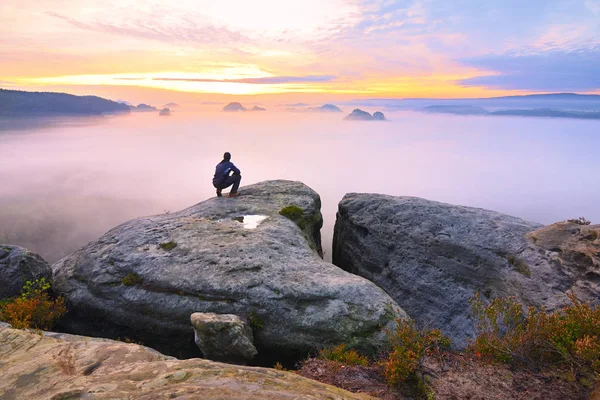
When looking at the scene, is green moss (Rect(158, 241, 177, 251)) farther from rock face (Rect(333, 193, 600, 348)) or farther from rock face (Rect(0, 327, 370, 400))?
rock face (Rect(333, 193, 600, 348))

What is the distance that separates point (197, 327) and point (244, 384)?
530 centimetres

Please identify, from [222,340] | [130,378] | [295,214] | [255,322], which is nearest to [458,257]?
[295,214]

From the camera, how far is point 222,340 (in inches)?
438

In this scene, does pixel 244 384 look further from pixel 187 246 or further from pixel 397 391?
pixel 187 246

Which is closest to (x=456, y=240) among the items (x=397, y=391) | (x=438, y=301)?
(x=438, y=301)

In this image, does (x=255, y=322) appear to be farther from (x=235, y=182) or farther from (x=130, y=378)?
(x=235, y=182)

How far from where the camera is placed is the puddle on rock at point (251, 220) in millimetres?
19373

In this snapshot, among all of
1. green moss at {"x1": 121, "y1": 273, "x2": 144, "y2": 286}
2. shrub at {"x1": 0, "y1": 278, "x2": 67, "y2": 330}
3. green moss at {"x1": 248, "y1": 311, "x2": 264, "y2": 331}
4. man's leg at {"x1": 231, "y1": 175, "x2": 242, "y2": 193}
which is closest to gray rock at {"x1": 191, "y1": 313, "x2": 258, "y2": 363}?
green moss at {"x1": 248, "y1": 311, "x2": 264, "y2": 331}

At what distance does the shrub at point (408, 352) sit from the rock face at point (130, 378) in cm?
135

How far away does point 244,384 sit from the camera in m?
6.40

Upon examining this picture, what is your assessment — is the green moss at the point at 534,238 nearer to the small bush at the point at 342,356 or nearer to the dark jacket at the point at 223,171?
the small bush at the point at 342,356

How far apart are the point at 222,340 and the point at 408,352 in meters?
5.72

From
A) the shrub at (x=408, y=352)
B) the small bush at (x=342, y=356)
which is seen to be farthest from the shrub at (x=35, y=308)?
the shrub at (x=408, y=352)

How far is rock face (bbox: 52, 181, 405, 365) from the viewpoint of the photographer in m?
12.7
